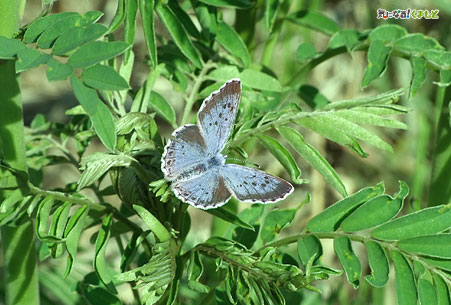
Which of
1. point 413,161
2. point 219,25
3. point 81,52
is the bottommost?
point 413,161

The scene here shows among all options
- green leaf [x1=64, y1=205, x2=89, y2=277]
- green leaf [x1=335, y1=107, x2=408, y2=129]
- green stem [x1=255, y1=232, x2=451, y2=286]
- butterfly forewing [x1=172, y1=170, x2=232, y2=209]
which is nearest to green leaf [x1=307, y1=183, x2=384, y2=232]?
green stem [x1=255, y1=232, x2=451, y2=286]

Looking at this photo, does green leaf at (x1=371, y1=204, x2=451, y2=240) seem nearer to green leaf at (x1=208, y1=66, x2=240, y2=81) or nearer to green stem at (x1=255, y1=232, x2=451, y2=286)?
green stem at (x1=255, y1=232, x2=451, y2=286)

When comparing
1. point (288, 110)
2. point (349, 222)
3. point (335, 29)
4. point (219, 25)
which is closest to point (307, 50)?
point (335, 29)

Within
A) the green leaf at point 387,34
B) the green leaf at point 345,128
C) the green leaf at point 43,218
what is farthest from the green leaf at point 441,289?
the green leaf at point 43,218

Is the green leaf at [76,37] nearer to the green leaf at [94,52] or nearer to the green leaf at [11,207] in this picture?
the green leaf at [94,52]

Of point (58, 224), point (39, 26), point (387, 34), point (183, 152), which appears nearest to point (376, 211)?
point (183, 152)

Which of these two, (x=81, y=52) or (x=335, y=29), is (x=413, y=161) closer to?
(x=335, y=29)
